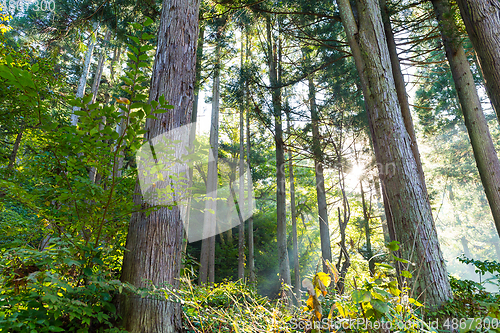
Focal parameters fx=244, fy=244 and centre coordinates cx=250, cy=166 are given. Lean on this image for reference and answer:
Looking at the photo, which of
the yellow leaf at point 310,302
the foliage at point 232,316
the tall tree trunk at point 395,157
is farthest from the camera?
the tall tree trunk at point 395,157

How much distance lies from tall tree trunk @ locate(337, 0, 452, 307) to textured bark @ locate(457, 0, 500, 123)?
826 mm

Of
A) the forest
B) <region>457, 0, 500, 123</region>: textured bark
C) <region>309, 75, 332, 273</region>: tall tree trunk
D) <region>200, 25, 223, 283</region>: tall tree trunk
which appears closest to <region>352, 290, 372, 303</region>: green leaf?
the forest

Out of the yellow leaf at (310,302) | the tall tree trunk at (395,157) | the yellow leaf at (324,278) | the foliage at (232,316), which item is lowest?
the foliage at (232,316)

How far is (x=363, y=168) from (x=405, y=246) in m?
5.97

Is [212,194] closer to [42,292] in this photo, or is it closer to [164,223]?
[164,223]

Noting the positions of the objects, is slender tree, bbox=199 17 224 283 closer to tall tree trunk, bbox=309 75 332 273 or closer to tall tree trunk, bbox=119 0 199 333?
tall tree trunk, bbox=309 75 332 273

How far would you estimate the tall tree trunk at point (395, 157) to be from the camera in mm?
2504

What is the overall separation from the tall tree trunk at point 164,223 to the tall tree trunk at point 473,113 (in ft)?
13.2

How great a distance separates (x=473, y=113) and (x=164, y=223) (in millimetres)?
4907

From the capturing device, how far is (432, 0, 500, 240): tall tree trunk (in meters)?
3.62

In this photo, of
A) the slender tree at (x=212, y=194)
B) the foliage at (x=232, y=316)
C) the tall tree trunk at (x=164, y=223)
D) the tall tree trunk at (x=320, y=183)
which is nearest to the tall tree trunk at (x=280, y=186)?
the tall tree trunk at (x=320, y=183)

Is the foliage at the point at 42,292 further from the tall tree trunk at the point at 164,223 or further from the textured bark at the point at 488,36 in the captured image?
the textured bark at the point at 488,36

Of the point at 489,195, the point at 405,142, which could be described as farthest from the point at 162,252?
the point at 489,195

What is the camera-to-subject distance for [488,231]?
26.6 m
